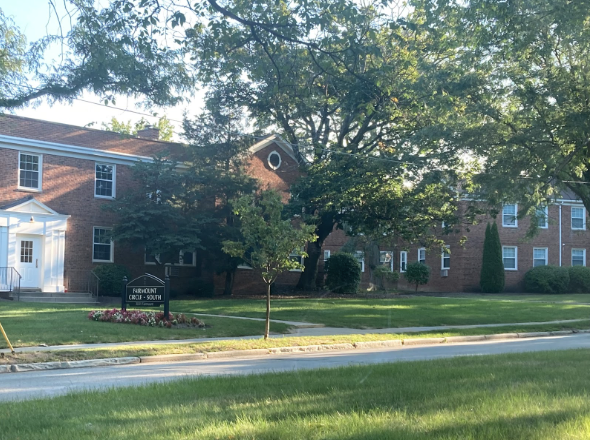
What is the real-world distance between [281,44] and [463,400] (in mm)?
6617

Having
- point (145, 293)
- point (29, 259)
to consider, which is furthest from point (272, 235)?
point (29, 259)

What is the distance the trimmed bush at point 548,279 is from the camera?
41.9m

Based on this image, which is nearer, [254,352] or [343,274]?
[254,352]

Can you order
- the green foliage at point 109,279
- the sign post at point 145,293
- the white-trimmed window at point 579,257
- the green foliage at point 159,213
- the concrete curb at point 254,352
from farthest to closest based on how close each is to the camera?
1. the white-trimmed window at point 579,257
2. the green foliage at point 109,279
3. the green foliage at point 159,213
4. the sign post at point 145,293
5. the concrete curb at point 254,352

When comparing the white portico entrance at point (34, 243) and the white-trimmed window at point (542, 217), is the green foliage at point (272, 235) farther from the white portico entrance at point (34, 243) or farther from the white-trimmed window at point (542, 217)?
the white portico entrance at point (34, 243)

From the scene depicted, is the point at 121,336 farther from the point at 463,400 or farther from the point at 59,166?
the point at 59,166

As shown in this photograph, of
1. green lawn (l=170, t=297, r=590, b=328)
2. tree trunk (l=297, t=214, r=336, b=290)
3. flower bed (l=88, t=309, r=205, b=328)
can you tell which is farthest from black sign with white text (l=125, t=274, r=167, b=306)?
tree trunk (l=297, t=214, r=336, b=290)

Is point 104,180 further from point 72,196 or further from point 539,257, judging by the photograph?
point 539,257

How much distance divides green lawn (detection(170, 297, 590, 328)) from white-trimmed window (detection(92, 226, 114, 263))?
5.83 metres

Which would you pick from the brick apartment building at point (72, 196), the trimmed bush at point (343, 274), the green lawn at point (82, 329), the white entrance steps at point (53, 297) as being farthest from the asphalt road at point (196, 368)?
the trimmed bush at point (343, 274)

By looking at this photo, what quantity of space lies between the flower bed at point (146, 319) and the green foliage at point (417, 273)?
27.8m

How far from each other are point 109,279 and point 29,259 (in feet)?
11.6

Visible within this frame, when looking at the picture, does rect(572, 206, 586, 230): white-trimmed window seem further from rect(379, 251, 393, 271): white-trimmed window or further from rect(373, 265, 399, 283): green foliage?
rect(373, 265, 399, 283): green foliage

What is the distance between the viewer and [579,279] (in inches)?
1663
